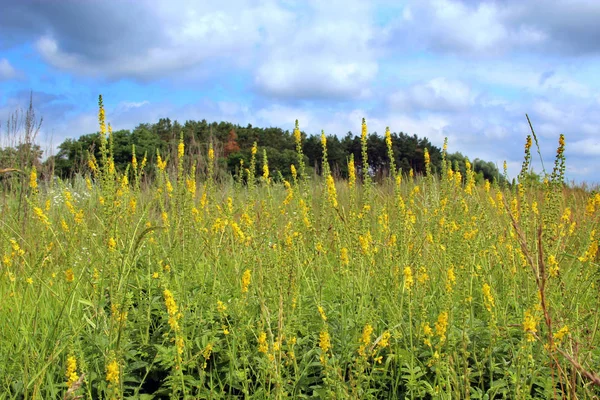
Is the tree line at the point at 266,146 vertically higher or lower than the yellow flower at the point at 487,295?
higher

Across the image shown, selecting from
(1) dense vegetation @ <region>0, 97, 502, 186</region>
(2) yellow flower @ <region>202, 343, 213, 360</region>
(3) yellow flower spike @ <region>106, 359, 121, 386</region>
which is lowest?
(2) yellow flower @ <region>202, 343, 213, 360</region>

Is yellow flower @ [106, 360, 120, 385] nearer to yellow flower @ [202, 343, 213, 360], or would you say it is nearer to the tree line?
yellow flower @ [202, 343, 213, 360]

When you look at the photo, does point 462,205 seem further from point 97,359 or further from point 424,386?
point 97,359

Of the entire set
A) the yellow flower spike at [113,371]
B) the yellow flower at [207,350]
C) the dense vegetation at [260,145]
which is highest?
the dense vegetation at [260,145]

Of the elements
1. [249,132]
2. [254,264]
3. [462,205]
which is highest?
[249,132]

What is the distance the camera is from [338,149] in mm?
18141

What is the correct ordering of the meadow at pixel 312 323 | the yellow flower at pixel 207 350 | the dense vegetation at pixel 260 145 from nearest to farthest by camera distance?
the meadow at pixel 312 323 < the yellow flower at pixel 207 350 < the dense vegetation at pixel 260 145

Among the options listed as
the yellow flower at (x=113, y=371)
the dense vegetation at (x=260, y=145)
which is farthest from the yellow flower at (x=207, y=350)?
the dense vegetation at (x=260, y=145)

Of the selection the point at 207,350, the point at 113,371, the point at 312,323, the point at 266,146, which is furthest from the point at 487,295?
the point at 266,146

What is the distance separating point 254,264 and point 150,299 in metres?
0.75

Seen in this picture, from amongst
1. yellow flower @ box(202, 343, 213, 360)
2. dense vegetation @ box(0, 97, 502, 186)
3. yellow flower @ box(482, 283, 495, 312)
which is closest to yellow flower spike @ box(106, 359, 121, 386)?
yellow flower @ box(202, 343, 213, 360)

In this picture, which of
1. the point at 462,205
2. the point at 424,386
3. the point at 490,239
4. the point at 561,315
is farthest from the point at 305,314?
the point at 462,205

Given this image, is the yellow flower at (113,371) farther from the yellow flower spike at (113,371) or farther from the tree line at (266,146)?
the tree line at (266,146)

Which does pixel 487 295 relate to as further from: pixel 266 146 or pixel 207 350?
pixel 266 146
